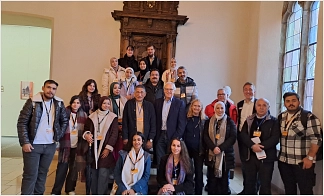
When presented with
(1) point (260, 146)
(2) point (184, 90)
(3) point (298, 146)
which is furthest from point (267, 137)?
(2) point (184, 90)

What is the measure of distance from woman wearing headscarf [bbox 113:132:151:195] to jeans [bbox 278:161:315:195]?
58.9 inches

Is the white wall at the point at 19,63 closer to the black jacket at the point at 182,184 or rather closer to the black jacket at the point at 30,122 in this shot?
the black jacket at the point at 30,122

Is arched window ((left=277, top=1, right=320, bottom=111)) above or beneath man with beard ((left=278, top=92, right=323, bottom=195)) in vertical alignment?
above

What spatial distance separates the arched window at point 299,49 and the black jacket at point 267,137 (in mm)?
1336

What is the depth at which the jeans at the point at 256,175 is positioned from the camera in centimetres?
349

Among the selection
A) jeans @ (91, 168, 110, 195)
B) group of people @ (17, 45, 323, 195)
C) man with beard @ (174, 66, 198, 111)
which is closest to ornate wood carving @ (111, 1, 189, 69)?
man with beard @ (174, 66, 198, 111)

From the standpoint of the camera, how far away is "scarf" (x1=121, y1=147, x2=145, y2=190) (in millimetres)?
3236

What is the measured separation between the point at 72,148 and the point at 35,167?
51 centimetres

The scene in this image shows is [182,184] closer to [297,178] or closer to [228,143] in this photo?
[228,143]

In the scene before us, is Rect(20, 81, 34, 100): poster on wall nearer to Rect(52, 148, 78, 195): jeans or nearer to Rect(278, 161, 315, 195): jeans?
Rect(52, 148, 78, 195): jeans

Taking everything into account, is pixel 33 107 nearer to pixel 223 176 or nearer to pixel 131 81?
pixel 131 81

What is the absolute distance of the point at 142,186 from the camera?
3.22m

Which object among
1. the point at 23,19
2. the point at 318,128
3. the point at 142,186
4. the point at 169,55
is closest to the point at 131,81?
the point at 169,55

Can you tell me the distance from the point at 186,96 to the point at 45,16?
3.13 meters
